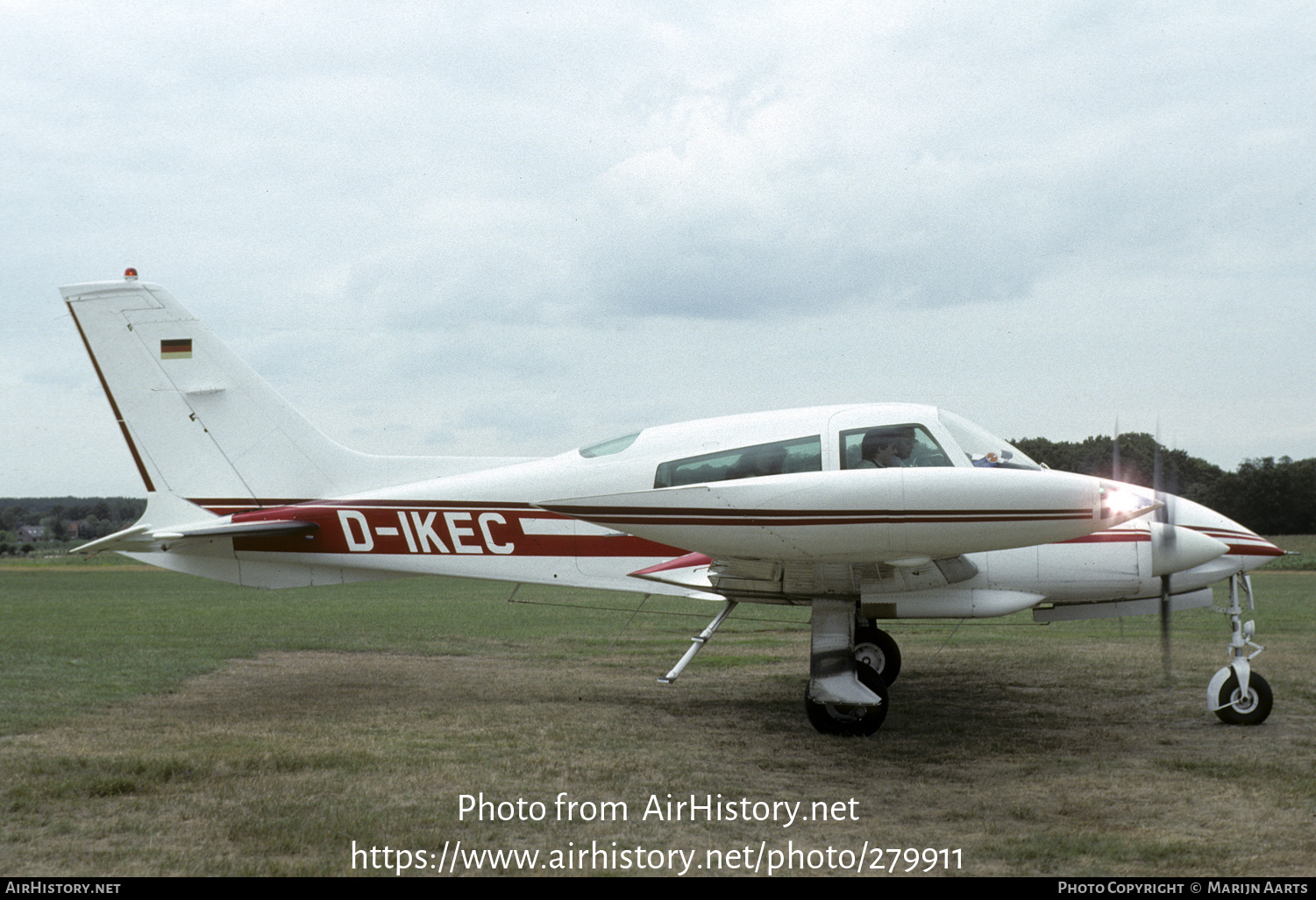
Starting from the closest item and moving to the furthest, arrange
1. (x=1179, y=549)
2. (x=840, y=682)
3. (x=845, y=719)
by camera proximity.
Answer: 1. (x=840, y=682)
2. (x=845, y=719)
3. (x=1179, y=549)

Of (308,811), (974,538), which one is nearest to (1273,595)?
(974,538)

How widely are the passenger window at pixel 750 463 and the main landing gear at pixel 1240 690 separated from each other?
12.5 feet

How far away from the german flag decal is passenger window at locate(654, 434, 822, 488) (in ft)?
17.2

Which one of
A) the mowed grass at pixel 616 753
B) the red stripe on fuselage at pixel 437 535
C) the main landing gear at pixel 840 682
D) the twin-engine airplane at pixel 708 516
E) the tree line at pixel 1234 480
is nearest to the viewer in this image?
the mowed grass at pixel 616 753

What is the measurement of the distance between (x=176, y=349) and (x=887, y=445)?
703cm

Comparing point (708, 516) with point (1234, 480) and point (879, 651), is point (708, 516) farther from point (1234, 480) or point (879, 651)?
point (1234, 480)

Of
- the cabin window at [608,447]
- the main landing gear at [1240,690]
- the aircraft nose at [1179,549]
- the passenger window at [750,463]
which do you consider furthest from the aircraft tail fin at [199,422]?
the main landing gear at [1240,690]

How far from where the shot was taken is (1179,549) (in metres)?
7.96

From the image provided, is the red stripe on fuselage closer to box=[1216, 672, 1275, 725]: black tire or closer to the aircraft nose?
the aircraft nose

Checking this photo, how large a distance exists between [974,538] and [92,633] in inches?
530

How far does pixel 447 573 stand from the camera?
8945 mm

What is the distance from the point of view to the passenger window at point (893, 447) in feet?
24.3

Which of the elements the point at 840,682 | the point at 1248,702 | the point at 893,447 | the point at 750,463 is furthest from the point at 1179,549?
the point at 750,463

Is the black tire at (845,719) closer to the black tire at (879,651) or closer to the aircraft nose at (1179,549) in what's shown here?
the black tire at (879,651)
